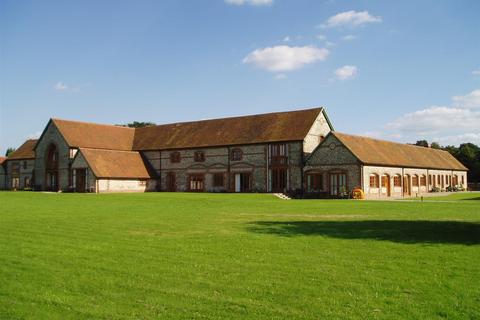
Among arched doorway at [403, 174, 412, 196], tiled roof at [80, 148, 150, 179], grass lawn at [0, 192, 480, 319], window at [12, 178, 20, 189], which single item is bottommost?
grass lawn at [0, 192, 480, 319]

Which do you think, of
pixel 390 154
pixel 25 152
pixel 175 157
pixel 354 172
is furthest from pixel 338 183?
pixel 25 152

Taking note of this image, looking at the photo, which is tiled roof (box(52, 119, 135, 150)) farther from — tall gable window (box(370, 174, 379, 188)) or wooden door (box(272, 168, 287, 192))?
tall gable window (box(370, 174, 379, 188))

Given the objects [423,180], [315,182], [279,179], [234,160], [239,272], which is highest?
[234,160]

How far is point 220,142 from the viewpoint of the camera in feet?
165

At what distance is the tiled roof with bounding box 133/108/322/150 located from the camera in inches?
1855

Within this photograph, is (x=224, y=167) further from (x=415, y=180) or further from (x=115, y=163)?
(x=415, y=180)

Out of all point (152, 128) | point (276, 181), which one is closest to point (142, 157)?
point (152, 128)

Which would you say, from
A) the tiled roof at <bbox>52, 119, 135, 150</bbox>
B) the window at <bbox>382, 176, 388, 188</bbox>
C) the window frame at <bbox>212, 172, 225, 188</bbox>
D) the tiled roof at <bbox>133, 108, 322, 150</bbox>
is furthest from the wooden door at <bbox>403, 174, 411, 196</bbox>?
the tiled roof at <bbox>52, 119, 135, 150</bbox>

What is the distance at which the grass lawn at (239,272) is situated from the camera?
742 centimetres

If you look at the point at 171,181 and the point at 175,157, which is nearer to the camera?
the point at 175,157

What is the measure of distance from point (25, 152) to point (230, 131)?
28917 mm

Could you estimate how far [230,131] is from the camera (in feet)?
169

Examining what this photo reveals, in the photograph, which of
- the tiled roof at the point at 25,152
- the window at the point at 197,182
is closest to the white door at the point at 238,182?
the window at the point at 197,182

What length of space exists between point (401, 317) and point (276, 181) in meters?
39.3
